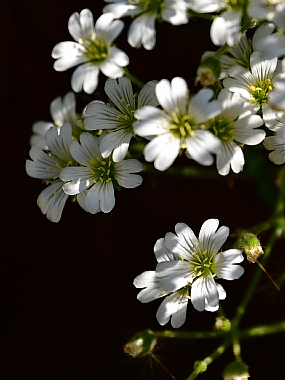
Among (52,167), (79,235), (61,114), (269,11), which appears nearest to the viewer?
(269,11)

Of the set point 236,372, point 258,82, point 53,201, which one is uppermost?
point 258,82

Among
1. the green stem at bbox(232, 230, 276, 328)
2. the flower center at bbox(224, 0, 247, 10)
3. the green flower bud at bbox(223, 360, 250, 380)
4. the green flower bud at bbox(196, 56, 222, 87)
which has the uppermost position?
the flower center at bbox(224, 0, 247, 10)

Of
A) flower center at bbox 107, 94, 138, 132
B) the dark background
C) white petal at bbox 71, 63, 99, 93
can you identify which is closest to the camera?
white petal at bbox 71, 63, 99, 93

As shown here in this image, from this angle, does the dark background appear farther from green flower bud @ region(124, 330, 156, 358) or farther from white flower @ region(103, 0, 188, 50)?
white flower @ region(103, 0, 188, 50)

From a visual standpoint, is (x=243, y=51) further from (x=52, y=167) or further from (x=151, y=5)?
(x=52, y=167)

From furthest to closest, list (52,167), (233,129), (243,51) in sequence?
1. (52,167)
2. (243,51)
3. (233,129)

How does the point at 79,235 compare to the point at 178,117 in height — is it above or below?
below

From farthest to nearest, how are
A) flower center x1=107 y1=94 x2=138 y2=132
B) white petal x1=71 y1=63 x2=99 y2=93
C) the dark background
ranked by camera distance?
the dark background
flower center x1=107 y1=94 x2=138 y2=132
white petal x1=71 y1=63 x2=99 y2=93

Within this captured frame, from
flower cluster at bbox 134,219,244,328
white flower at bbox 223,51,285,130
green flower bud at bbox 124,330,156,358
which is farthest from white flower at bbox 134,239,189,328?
white flower at bbox 223,51,285,130

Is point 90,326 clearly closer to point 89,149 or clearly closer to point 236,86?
point 89,149

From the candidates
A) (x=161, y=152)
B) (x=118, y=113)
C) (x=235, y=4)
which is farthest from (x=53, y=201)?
(x=235, y=4)
